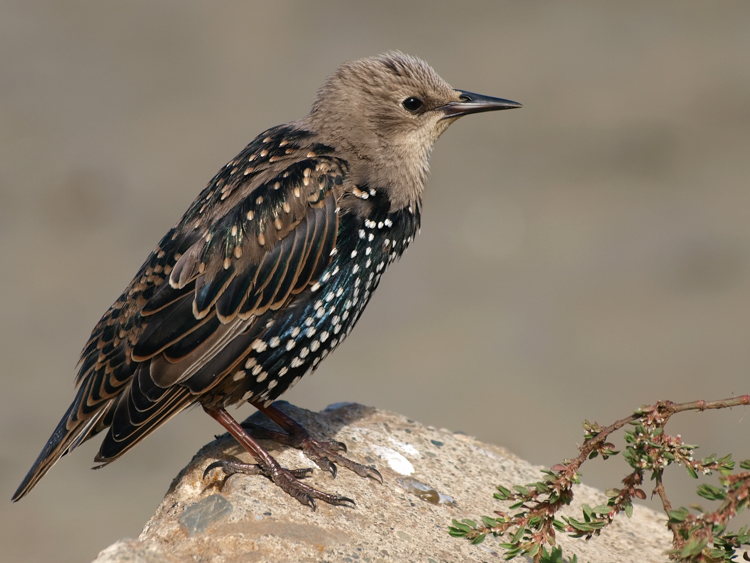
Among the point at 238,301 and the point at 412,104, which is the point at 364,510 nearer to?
the point at 238,301

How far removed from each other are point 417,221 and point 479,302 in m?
6.12

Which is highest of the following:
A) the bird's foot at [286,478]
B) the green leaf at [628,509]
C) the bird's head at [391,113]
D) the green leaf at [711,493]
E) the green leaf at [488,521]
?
the bird's head at [391,113]

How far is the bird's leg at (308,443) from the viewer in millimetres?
4516

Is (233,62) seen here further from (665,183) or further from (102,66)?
(665,183)

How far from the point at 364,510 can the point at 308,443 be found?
22.1 inches

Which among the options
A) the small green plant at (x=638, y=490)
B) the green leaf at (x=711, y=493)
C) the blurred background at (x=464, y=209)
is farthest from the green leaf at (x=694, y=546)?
the blurred background at (x=464, y=209)

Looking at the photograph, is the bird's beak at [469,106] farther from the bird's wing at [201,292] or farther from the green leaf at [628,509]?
the green leaf at [628,509]

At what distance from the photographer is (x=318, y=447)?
4.59m

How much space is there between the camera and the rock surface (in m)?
3.70

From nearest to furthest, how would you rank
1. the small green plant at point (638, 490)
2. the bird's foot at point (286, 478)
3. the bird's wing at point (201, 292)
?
1. the small green plant at point (638, 490)
2. the bird's foot at point (286, 478)
3. the bird's wing at point (201, 292)

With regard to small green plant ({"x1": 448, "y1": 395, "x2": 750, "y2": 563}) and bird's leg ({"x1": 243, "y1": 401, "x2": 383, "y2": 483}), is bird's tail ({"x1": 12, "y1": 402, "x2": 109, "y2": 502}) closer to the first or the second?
bird's leg ({"x1": 243, "y1": 401, "x2": 383, "y2": 483})

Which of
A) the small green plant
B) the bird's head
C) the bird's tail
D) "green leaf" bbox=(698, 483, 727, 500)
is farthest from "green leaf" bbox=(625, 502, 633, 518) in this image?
the bird's tail

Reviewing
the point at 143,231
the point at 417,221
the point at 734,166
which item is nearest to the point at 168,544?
the point at 417,221

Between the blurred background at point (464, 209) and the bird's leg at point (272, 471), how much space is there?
4.54 metres
